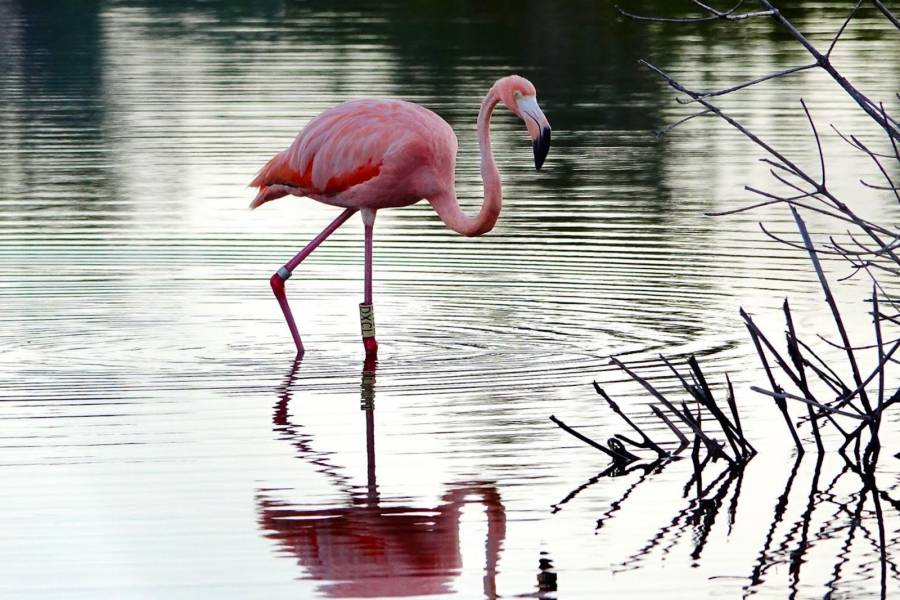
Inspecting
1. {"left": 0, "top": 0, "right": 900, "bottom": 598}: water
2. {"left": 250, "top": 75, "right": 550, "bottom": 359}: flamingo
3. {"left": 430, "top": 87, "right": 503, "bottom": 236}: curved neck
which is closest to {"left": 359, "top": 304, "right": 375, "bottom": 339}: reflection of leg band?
{"left": 250, "top": 75, "right": 550, "bottom": 359}: flamingo

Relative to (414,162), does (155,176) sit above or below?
below

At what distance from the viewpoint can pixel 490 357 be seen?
33.1 feet

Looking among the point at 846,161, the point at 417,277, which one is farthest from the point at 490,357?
the point at 846,161

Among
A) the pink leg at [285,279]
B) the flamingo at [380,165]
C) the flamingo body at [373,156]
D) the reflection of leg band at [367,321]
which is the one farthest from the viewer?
the flamingo body at [373,156]

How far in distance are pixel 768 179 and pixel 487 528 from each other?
1015cm

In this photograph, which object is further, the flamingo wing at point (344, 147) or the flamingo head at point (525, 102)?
the flamingo wing at point (344, 147)

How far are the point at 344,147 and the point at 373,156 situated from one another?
0.23 m

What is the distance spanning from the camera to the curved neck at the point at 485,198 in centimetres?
1055

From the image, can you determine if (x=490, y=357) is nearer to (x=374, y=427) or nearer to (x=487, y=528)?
(x=374, y=427)

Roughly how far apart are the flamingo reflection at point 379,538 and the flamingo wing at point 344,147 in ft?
10.6

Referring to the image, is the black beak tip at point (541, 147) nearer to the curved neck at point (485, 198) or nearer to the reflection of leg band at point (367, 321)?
the curved neck at point (485, 198)

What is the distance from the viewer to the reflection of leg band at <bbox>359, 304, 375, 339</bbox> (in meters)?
10.4

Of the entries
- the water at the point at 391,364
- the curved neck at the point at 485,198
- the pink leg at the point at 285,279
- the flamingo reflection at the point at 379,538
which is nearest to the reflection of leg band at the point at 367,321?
the water at the point at 391,364

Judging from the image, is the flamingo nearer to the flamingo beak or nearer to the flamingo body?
the flamingo body
